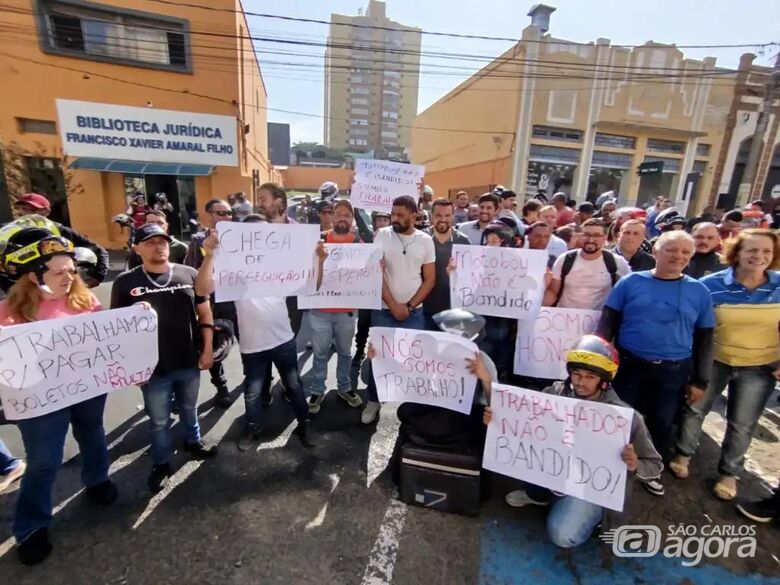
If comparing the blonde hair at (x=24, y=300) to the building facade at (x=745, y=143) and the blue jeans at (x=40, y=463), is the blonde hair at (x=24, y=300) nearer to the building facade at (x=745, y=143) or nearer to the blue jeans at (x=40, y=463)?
the blue jeans at (x=40, y=463)

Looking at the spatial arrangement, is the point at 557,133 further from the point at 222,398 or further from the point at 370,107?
the point at 370,107

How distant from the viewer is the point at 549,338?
10.3 ft

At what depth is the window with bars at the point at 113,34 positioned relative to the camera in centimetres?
1190

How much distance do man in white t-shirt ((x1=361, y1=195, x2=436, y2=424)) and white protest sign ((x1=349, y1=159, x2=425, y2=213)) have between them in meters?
1.64

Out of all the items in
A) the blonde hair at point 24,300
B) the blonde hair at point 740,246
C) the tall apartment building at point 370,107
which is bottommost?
the blonde hair at point 24,300

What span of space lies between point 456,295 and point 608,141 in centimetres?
2126

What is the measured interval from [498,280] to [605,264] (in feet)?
2.81

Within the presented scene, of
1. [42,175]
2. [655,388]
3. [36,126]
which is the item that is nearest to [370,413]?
[655,388]

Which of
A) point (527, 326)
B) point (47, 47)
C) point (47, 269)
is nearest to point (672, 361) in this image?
point (527, 326)

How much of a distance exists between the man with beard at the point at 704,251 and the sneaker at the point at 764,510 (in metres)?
1.92

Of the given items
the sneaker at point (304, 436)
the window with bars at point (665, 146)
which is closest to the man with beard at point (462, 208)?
the sneaker at point (304, 436)

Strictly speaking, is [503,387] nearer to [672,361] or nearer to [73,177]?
[672,361]

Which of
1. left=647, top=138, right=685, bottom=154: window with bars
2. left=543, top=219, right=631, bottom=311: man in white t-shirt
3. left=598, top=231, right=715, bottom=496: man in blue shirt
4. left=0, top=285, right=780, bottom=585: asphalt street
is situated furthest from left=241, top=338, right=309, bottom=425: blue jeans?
left=647, top=138, right=685, bottom=154: window with bars

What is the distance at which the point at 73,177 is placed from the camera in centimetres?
1244
